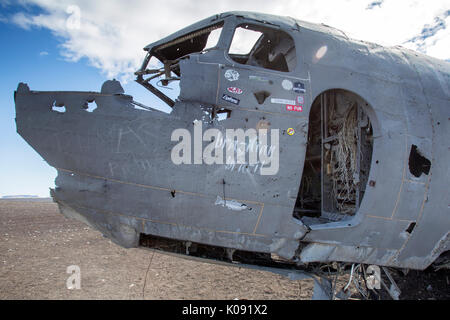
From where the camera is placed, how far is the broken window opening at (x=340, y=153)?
3.80 metres

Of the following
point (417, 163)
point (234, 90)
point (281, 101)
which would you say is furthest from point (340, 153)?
point (234, 90)

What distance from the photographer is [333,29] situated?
3.93m

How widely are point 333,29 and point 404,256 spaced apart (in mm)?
3204

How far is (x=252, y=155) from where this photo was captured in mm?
2984

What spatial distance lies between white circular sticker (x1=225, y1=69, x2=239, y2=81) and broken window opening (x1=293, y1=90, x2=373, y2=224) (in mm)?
1467

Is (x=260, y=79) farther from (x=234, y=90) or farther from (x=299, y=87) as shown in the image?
(x=299, y=87)

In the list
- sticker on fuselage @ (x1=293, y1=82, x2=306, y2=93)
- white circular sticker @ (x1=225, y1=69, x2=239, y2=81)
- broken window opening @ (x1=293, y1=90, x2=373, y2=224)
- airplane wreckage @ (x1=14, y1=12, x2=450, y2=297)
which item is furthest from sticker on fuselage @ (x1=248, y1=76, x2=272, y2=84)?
broken window opening @ (x1=293, y1=90, x2=373, y2=224)

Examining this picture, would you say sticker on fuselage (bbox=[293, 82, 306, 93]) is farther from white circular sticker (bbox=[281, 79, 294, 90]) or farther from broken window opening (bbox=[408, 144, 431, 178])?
broken window opening (bbox=[408, 144, 431, 178])

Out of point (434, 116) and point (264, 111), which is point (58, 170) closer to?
point (264, 111)

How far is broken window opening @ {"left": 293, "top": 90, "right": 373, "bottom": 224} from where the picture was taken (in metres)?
3.80

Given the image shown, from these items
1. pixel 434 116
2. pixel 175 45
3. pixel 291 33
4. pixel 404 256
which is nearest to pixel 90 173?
pixel 175 45

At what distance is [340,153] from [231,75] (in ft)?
6.70

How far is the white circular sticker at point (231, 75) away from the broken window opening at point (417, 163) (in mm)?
2340
